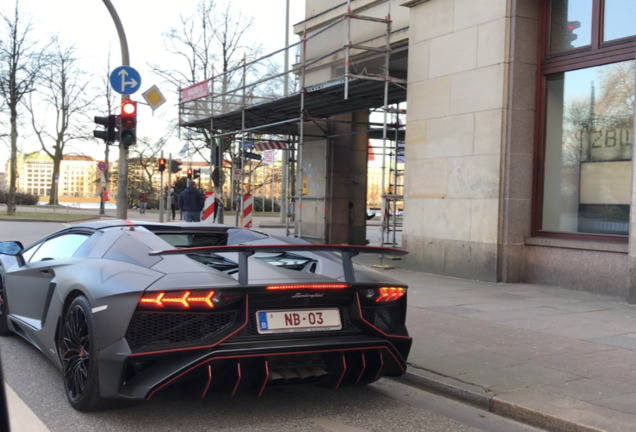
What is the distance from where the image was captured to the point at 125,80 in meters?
12.6

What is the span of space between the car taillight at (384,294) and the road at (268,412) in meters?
0.77

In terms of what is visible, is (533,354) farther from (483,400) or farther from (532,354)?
(483,400)

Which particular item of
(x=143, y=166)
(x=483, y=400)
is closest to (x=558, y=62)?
(x=483, y=400)

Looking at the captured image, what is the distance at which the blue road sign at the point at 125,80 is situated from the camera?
12539 mm

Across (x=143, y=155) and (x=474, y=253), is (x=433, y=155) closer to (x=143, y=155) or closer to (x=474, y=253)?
(x=474, y=253)

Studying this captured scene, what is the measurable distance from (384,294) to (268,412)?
110cm

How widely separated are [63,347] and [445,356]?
3.17 m

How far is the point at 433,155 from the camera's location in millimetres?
11367

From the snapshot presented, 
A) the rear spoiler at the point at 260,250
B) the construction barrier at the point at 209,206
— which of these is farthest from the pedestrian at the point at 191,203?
the rear spoiler at the point at 260,250

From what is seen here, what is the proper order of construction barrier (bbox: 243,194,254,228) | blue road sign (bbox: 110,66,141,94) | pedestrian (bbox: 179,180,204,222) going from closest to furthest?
blue road sign (bbox: 110,66,141,94)
construction barrier (bbox: 243,194,254,228)
pedestrian (bbox: 179,180,204,222)

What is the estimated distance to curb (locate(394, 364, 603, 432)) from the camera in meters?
3.90

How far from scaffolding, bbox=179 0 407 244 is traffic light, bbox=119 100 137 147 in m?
3.68

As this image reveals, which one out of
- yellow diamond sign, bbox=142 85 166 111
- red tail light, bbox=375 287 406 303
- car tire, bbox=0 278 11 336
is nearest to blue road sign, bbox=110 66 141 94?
yellow diamond sign, bbox=142 85 166 111

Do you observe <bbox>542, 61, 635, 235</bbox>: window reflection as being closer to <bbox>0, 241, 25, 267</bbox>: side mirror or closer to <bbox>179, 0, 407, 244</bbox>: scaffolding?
<bbox>179, 0, 407, 244</bbox>: scaffolding
